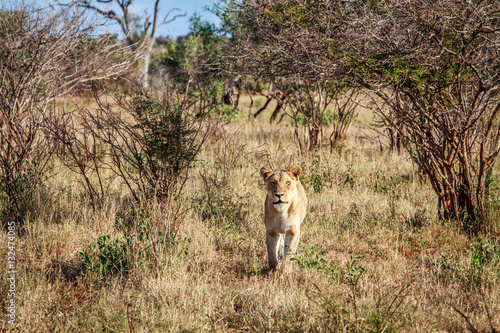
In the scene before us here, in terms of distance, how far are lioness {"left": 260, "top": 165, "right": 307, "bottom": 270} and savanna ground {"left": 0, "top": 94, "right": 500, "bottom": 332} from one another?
27 centimetres

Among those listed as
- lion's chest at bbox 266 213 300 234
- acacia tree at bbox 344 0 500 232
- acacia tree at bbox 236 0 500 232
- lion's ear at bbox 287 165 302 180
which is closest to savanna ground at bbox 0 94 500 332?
lion's chest at bbox 266 213 300 234

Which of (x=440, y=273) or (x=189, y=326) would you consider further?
(x=440, y=273)

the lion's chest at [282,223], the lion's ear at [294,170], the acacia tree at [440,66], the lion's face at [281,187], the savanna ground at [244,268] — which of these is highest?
the acacia tree at [440,66]

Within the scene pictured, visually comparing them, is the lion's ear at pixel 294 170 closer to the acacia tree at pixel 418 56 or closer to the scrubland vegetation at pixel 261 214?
the scrubland vegetation at pixel 261 214

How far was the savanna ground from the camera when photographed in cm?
383

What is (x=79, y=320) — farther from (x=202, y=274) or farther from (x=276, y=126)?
(x=276, y=126)

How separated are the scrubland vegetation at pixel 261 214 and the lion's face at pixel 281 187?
66 centimetres

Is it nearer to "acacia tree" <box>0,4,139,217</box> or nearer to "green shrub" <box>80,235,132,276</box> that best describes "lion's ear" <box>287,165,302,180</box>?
"green shrub" <box>80,235,132,276</box>

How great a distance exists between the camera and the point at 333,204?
737 centimetres

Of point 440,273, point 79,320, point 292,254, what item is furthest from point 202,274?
point 440,273

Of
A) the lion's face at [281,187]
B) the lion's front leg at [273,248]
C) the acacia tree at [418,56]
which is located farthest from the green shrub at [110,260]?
the acacia tree at [418,56]

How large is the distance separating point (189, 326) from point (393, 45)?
3.73 metres

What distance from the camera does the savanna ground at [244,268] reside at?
12.6ft

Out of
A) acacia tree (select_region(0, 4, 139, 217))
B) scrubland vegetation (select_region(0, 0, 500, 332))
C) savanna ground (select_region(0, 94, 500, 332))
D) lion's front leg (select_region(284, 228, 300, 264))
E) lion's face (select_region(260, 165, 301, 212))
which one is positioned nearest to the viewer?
savanna ground (select_region(0, 94, 500, 332))
